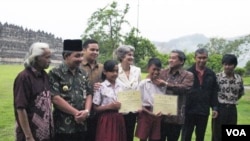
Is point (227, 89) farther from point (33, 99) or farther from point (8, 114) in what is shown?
point (8, 114)

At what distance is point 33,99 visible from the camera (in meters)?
3.54

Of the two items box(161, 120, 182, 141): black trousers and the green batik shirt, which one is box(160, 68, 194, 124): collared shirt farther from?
the green batik shirt

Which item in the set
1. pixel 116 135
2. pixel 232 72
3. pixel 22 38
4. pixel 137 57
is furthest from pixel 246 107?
pixel 22 38

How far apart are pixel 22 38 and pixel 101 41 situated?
20.0 m

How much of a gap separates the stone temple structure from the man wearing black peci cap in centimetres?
3494

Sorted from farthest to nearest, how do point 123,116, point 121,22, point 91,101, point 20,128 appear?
point 121,22 < point 123,116 < point 91,101 < point 20,128

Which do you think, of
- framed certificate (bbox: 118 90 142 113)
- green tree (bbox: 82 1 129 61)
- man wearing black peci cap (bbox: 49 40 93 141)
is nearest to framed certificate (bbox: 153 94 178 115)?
framed certificate (bbox: 118 90 142 113)

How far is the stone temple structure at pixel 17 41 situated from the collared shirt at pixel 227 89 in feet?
112

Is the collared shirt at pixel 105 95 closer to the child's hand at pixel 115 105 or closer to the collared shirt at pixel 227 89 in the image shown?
the child's hand at pixel 115 105

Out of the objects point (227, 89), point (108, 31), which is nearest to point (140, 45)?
point (108, 31)

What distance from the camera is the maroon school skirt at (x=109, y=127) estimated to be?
4215 mm

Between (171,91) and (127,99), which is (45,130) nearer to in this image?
(127,99)

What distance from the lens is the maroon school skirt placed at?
4215 mm

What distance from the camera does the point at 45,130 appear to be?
3.64 meters
